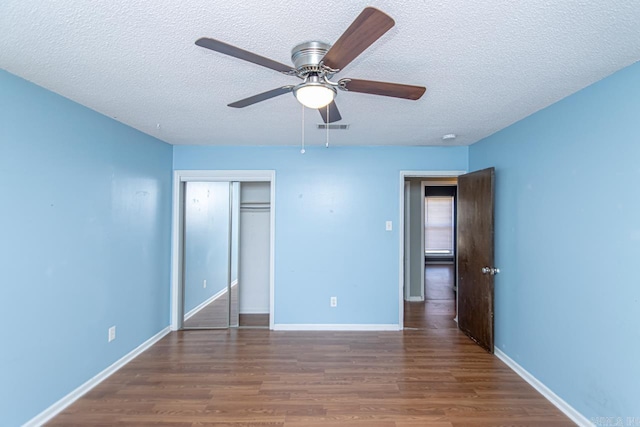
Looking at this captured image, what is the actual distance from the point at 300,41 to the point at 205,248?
353 centimetres

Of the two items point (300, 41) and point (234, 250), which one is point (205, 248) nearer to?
point (234, 250)

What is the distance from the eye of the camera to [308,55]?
1480 mm

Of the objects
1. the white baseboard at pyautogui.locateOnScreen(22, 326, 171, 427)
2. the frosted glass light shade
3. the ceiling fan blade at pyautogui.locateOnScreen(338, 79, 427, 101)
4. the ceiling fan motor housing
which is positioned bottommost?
the white baseboard at pyautogui.locateOnScreen(22, 326, 171, 427)

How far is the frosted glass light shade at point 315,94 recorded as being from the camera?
4.80ft

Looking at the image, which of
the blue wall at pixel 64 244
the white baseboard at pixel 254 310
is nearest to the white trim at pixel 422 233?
the white baseboard at pixel 254 310

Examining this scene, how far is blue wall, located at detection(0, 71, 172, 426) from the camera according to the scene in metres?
1.93

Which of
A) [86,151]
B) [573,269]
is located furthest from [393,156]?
[86,151]

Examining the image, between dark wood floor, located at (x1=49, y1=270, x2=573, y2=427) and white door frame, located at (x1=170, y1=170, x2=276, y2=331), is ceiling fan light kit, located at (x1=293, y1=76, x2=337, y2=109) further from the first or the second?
white door frame, located at (x1=170, y1=170, x2=276, y2=331)

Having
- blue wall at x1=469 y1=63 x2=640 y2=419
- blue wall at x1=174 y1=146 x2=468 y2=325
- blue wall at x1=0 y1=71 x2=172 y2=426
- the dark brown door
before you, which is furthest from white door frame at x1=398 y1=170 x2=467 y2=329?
blue wall at x1=0 y1=71 x2=172 y2=426

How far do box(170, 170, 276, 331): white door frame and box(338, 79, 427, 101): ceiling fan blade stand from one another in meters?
2.45

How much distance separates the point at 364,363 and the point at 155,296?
243cm

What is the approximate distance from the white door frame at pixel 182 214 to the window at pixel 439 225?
21.6 ft

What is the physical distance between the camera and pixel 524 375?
274cm

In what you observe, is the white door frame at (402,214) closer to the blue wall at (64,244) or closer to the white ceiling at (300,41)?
the white ceiling at (300,41)
